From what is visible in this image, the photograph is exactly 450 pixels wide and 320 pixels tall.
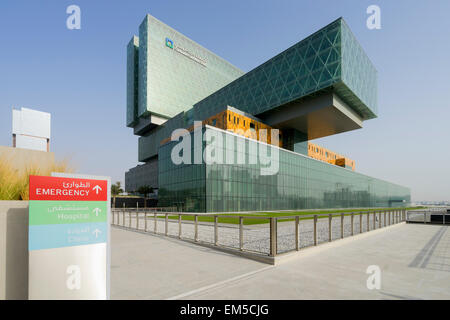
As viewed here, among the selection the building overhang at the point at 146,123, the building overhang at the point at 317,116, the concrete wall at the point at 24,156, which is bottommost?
the concrete wall at the point at 24,156

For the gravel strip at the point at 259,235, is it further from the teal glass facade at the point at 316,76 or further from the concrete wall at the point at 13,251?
the teal glass facade at the point at 316,76

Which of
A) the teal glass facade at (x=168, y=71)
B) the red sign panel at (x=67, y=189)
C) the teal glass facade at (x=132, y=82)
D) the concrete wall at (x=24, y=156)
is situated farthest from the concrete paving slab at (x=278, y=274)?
the teal glass facade at (x=132, y=82)

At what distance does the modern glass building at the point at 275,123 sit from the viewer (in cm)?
3316

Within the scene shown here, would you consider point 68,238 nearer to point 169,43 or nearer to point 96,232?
point 96,232

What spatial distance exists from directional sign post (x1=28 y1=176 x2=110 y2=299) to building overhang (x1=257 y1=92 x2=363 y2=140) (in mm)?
42611

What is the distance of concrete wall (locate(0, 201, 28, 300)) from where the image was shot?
3.34 meters

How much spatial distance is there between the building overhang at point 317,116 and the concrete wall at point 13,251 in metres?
43.1

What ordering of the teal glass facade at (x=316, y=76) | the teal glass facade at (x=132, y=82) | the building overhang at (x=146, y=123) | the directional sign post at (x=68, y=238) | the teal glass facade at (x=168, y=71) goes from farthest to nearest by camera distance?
1. the teal glass facade at (x=132, y=82)
2. the building overhang at (x=146, y=123)
3. the teal glass facade at (x=168, y=71)
4. the teal glass facade at (x=316, y=76)
5. the directional sign post at (x=68, y=238)

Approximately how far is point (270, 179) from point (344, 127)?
80.2 feet

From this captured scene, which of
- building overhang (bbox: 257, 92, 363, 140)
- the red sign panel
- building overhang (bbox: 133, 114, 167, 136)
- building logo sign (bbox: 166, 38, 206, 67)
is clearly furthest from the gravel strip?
building logo sign (bbox: 166, 38, 206, 67)

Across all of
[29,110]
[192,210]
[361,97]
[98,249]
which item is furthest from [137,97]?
[98,249]

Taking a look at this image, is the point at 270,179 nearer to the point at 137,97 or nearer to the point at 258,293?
the point at 258,293

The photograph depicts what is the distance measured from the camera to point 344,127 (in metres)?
50.8

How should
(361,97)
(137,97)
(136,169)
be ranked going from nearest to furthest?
(361,97), (137,97), (136,169)
